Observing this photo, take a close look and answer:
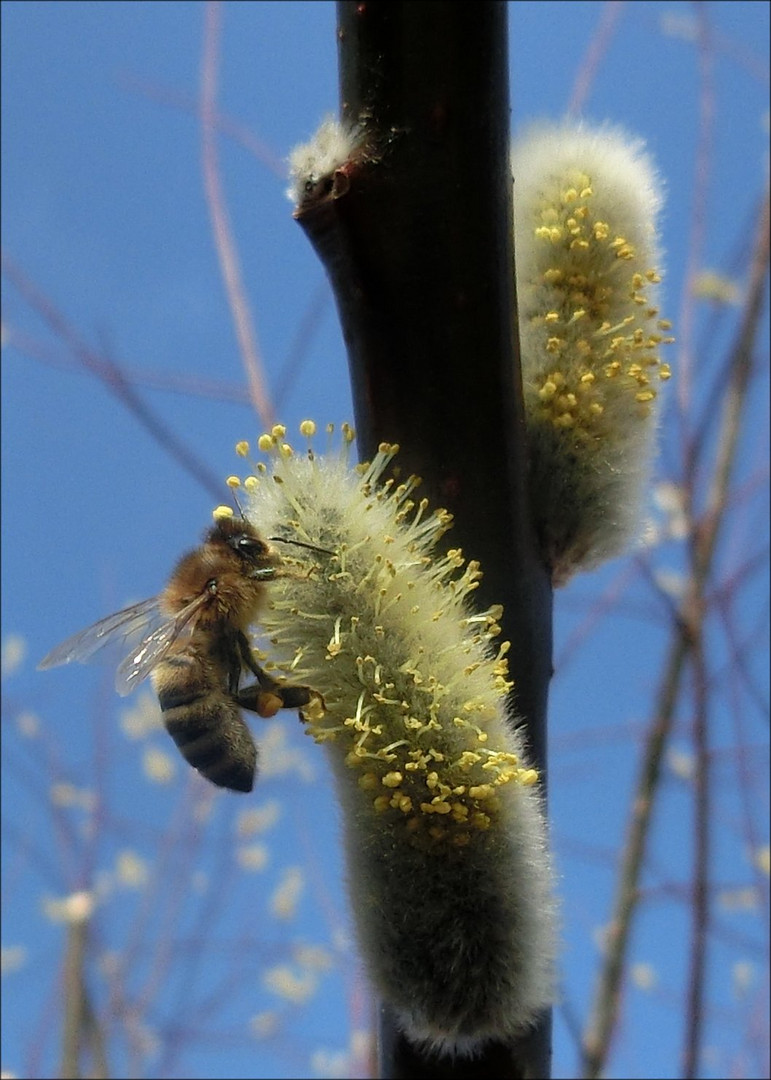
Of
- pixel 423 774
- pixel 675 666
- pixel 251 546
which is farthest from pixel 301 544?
pixel 675 666

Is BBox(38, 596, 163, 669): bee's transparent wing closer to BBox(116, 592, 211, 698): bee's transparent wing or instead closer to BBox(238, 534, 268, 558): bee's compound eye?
BBox(116, 592, 211, 698): bee's transparent wing

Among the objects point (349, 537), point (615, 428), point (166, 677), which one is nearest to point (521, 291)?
point (615, 428)

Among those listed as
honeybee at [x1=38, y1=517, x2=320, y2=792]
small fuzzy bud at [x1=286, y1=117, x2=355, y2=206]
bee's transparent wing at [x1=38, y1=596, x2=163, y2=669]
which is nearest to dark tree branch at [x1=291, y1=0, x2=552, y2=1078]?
small fuzzy bud at [x1=286, y1=117, x2=355, y2=206]

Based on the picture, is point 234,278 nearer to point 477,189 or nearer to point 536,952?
point 477,189

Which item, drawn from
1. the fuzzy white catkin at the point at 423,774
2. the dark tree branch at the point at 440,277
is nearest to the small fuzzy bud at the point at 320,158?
the dark tree branch at the point at 440,277

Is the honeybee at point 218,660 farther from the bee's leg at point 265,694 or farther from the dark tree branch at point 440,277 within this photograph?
the dark tree branch at point 440,277

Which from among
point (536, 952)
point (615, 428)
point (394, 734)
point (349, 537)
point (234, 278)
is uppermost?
point (234, 278)
